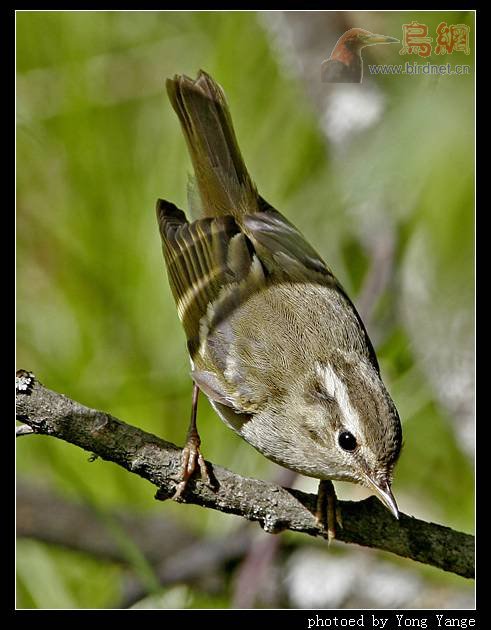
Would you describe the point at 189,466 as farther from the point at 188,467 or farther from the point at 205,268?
the point at 205,268

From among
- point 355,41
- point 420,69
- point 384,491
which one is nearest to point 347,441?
point 384,491

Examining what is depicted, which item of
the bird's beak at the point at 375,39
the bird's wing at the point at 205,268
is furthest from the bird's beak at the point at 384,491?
the bird's beak at the point at 375,39

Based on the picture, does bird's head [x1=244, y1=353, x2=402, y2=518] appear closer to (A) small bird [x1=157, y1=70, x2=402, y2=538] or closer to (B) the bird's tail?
(A) small bird [x1=157, y1=70, x2=402, y2=538]

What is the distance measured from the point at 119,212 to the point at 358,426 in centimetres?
262

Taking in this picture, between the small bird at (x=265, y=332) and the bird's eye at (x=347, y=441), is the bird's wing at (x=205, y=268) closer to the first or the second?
the small bird at (x=265, y=332)

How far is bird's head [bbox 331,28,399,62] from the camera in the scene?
13.5ft

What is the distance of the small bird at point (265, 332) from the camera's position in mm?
2670

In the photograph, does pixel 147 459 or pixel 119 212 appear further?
pixel 119 212

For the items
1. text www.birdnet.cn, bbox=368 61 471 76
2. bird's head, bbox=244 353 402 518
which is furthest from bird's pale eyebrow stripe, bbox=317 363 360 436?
text www.birdnet.cn, bbox=368 61 471 76

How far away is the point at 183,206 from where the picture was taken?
4.22 m

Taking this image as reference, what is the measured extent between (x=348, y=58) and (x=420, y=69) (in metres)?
0.43
